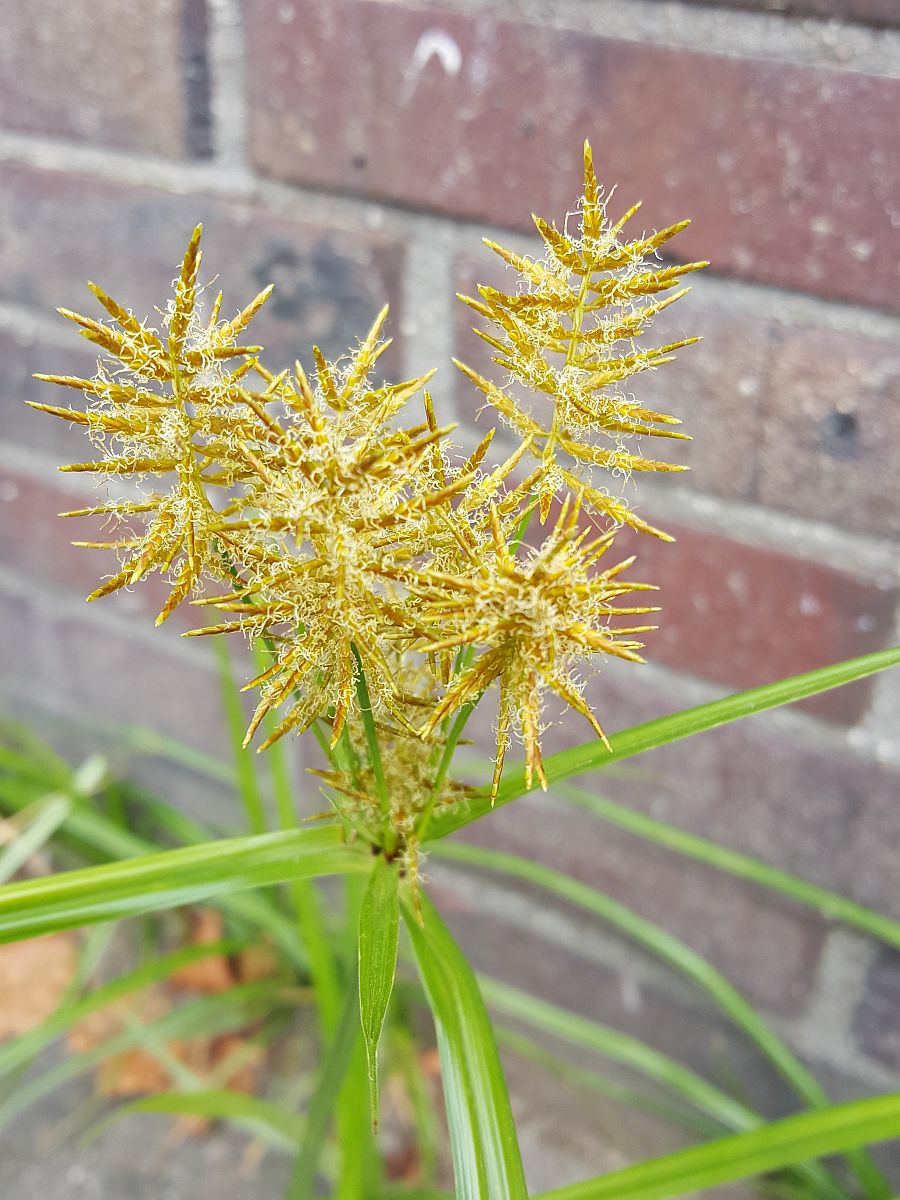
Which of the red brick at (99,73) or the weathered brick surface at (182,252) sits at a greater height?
the red brick at (99,73)

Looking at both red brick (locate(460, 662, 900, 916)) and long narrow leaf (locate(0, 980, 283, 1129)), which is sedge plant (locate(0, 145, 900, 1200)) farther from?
long narrow leaf (locate(0, 980, 283, 1129))

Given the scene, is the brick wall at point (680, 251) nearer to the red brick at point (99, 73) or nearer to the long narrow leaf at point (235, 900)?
the red brick at point (99, 73)

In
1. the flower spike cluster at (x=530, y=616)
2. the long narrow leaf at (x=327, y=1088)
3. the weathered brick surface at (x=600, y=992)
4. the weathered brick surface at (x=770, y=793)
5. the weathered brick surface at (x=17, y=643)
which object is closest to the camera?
the flower spike cluster at (x=530, y=616)

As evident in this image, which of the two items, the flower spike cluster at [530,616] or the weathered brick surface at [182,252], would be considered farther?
the weathered brick surface at [182,252]

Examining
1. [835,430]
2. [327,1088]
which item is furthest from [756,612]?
[327,1088]

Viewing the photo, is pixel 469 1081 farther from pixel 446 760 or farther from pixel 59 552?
pixel 59 552

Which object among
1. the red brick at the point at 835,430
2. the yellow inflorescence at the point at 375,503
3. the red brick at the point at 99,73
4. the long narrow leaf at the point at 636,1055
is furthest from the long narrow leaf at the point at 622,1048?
the red brick at the point at 99,73

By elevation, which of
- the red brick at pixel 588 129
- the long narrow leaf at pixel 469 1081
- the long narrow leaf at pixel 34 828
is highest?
the red brick at pixel 588 129

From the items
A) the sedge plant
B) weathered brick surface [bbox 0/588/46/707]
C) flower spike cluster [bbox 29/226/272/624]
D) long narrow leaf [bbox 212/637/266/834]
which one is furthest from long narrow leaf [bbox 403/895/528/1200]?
weathered brick surface [bbox 0/588/46/707]
